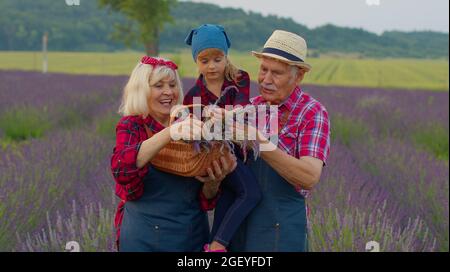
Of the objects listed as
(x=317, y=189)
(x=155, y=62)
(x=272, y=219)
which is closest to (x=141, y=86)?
(x=155, y=62)

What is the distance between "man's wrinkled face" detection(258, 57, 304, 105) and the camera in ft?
5.56

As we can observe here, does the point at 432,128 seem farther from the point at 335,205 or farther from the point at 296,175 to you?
the point at 296,175

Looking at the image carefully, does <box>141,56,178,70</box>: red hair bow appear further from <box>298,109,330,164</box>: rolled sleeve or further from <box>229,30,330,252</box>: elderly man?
<box>298,109,330,164</box>: rolled sleeve

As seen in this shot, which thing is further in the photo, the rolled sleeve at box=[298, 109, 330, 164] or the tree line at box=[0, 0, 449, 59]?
the tree line at box=[0, 0, 449, 59]

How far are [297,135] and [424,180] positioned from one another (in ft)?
10.0

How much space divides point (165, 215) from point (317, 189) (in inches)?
83.9

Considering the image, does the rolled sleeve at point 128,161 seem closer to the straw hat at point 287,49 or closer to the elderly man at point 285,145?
the elderly man at point 285,145

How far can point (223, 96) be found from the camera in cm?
189

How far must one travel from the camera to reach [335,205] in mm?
3291

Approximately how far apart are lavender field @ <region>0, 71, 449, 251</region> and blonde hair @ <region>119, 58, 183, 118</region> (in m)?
0.97

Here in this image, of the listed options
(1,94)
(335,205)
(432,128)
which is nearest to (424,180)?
(335,205)

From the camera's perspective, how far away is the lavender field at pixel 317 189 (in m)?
2.70

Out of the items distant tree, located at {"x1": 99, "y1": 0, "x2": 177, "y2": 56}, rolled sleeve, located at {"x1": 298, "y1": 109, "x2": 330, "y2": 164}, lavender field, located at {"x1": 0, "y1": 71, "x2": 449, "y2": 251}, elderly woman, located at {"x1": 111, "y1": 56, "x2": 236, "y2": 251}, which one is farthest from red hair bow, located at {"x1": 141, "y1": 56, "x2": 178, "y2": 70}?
distant tree, located at {"x1": 99, "y1": 0, "x2": 177, "y2": 56}

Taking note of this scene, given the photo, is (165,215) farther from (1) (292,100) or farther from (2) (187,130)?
(1) (292,100)
